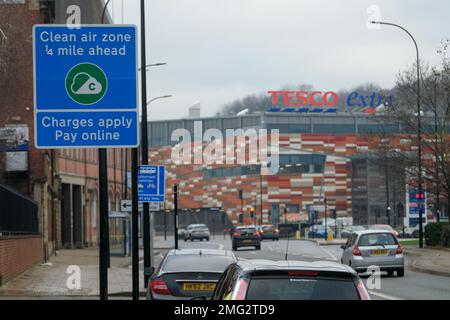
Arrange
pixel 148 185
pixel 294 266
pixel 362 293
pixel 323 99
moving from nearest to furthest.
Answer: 1. pixel 362 293
2. pixel 294 266
3. pixel 148 185
4. pixel 323 99

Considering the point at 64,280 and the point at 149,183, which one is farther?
the point at 64,280

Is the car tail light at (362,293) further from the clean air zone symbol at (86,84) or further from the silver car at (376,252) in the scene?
the silver car at (376,252)

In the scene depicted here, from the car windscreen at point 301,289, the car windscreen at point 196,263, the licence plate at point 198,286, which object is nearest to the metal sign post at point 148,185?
the car windscreen at point 196,263

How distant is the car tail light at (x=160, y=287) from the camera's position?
49.0 feet

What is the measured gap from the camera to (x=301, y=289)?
8328mm

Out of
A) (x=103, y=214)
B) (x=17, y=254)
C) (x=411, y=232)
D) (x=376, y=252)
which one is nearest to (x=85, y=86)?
(x=103, y=214)

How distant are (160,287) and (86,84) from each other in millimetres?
4681

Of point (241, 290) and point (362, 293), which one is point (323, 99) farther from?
point (241, 290)

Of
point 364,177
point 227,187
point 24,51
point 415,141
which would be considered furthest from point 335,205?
point 24,51

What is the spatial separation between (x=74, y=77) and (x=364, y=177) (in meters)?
88.5

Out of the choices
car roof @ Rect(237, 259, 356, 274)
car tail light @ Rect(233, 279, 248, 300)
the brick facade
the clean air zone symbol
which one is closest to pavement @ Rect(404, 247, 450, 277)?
the brick facade

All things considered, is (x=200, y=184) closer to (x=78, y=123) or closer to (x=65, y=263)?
(x=65, y=263)

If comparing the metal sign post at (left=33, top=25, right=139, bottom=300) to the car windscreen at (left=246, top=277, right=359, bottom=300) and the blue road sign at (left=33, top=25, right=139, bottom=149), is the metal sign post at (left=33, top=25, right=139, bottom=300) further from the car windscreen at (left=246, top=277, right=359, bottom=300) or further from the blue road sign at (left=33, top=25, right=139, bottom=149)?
the car windscreen at (left=246, top=277, right=359, bottom=300)

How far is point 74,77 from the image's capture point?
11352mm
